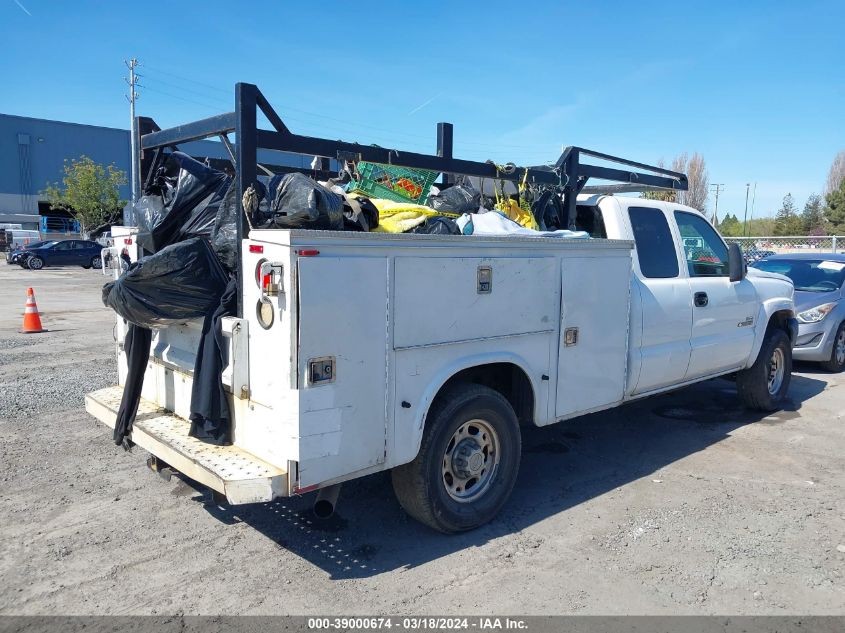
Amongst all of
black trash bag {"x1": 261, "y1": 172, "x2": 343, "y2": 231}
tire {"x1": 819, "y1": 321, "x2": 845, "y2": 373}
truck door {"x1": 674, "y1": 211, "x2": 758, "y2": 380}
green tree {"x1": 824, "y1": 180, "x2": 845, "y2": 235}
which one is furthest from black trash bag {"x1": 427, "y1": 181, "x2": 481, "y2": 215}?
green tree {"x1": 824, "y1": 180, "x2": 845, "y2": 235}

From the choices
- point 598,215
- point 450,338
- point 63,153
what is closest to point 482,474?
point 450,338

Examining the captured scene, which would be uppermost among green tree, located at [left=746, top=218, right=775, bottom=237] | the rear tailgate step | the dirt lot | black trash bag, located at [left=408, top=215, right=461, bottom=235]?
green tree, located at [left=746, top=218, right=775, bottom=237]

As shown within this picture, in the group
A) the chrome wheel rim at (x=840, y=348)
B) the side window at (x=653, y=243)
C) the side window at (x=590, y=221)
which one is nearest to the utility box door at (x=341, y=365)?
the side window at (x=590, y=221)

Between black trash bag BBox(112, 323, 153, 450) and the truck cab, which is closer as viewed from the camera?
black trash bag BBox(112, 323, 153, 450)

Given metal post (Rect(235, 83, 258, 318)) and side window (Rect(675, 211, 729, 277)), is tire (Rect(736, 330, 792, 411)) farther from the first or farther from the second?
metal post (Rect(235, 83, 258, 318))

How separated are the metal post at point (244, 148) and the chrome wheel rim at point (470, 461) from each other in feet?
5.01

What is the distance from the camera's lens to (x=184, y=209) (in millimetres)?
4211

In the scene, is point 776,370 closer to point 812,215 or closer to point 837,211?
point 837,211

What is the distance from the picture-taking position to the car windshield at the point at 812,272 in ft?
32.1

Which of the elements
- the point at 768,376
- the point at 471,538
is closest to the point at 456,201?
the point at 471,538

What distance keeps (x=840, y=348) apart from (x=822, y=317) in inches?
27.9

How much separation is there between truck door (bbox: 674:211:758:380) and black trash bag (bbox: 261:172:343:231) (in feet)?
11.5

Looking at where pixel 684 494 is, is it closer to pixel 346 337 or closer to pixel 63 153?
pixel 346 337

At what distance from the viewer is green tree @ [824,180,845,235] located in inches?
1767
